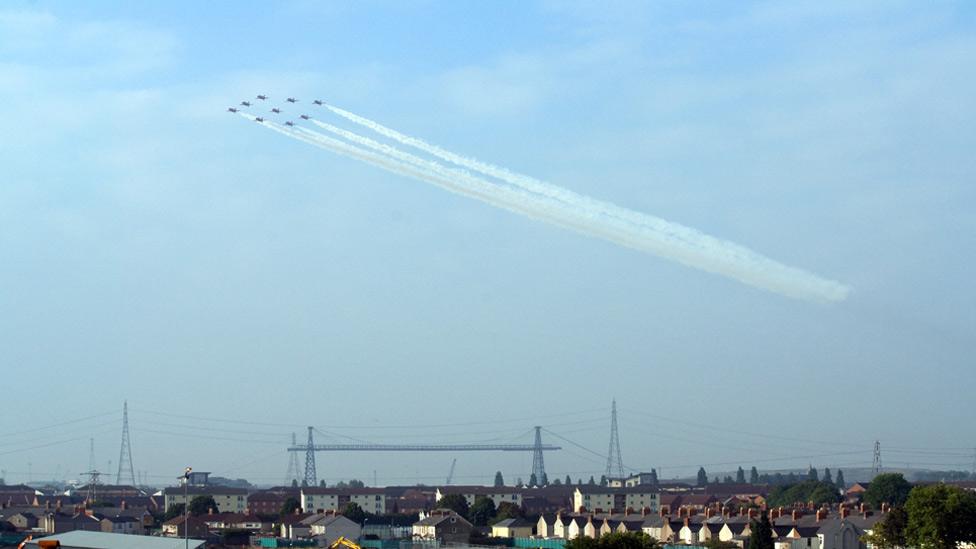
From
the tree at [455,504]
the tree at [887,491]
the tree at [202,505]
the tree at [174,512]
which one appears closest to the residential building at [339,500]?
the tree at [202,505]

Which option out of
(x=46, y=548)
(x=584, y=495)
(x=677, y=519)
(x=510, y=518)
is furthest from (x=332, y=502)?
(x=46, y=548)

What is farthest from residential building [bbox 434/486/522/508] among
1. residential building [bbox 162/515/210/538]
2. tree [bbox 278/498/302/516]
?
residential building [bbox 162/515/210/538]

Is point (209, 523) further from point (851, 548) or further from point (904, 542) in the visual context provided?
point (904, 542)

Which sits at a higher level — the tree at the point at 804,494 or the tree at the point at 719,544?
the tree at the point at 804,494

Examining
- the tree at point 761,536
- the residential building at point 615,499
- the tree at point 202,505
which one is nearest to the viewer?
the tree at point 761,536

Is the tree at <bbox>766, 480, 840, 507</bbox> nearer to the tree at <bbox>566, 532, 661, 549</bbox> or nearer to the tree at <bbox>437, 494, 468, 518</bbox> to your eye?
the tree at <bbox>437, 494, 468, 518</bbox>

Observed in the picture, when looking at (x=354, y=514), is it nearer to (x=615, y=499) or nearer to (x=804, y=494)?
(x=615, y=499)

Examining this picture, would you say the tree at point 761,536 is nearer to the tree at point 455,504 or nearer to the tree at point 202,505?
the tree at point 455,504
